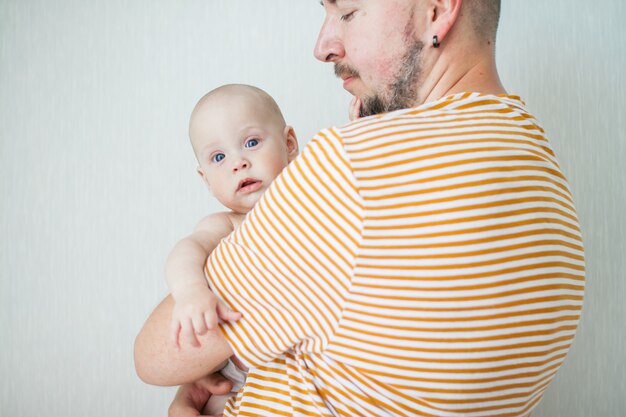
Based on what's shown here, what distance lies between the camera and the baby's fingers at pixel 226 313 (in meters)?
0.90

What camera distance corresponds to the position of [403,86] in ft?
4.27

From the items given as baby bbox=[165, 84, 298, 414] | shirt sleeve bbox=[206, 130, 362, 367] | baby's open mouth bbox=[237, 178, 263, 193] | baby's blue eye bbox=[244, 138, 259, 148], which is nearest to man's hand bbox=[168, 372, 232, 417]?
A: baby bbox=[165, 84, 298, 414]

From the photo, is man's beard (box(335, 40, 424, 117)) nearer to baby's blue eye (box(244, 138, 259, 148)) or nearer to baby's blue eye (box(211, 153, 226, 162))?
baby's blue eye (box(244, 138, 259, 148))

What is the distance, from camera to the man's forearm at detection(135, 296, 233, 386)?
946 millimetres

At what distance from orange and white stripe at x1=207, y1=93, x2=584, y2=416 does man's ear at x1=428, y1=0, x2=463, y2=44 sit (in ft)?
1.22

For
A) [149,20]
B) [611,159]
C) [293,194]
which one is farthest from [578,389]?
[149,20]

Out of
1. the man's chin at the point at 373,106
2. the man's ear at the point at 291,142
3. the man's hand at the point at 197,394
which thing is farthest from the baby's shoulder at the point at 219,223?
the man's chin at the point at 373,106

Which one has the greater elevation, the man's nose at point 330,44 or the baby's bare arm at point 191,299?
the man's nose at point 330,44

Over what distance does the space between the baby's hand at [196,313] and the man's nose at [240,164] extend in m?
0.49

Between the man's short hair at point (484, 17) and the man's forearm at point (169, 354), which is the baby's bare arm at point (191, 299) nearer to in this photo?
the man's forearm at point (169, 354)

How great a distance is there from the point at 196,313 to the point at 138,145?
1.46m

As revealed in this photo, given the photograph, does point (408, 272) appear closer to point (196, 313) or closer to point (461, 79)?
point (196, 313)

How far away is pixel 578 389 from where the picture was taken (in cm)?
202

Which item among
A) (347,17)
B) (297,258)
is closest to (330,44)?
(347,17)
